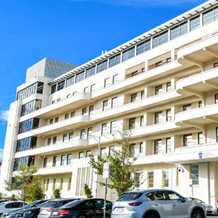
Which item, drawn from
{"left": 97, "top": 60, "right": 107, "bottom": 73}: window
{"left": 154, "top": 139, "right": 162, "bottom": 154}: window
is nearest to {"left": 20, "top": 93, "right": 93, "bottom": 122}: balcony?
{"left": 97, "top": 60, "right": 107, "bottom": 73}: window

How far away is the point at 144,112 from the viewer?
38.6 meters

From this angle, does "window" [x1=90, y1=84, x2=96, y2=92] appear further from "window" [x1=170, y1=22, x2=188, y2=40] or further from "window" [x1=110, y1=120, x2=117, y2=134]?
"window" [x1=170, y1=22, x2=188, y2=40]

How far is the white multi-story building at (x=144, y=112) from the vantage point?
97.0ft

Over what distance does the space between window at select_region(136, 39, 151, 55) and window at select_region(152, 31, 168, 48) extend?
91 cm

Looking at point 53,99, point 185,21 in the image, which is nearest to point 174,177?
point 185,21

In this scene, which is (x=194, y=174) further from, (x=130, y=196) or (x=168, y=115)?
(x=130, y=196)

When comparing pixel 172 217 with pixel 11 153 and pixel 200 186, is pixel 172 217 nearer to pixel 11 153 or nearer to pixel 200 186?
pixel 200 186

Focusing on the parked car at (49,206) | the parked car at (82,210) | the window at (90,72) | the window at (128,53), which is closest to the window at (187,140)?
the window at (128,53)

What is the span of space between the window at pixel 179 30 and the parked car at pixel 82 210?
24605 millimetres

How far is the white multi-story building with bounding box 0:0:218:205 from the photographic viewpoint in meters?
29.6

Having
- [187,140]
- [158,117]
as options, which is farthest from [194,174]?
[158,117]

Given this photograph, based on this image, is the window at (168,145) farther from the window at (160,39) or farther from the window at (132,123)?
the window at (160,39)

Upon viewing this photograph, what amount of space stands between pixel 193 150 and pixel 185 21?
49.5 ft

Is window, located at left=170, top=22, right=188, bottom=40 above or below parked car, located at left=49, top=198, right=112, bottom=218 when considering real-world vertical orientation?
above
